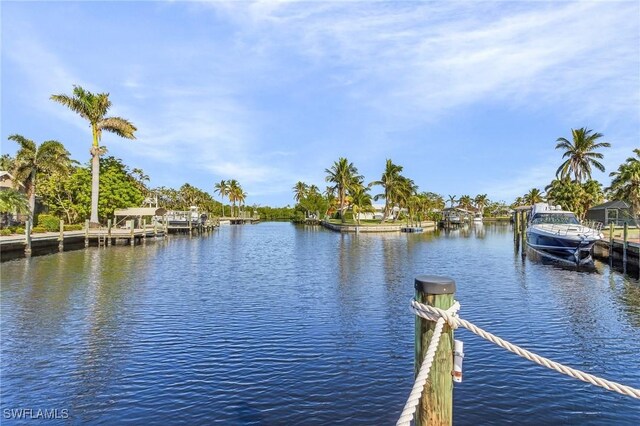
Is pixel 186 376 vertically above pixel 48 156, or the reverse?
pixel 48 156

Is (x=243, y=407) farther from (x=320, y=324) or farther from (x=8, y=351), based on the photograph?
(x=8, y=351)

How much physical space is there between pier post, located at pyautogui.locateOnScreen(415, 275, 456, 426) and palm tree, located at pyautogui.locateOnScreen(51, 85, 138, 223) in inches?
2051

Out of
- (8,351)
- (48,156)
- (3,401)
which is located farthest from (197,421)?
(48,156)

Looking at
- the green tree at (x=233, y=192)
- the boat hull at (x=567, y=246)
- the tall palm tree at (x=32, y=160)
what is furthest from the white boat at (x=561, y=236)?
the green tree at (x=233, y=192)

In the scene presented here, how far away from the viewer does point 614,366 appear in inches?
418

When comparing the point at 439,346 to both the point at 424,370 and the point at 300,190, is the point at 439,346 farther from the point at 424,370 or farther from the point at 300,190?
the point at 300,190

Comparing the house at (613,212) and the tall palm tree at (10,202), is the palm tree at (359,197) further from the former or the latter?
the tall palm tree at (10,202)

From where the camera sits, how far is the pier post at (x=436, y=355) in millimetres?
3770

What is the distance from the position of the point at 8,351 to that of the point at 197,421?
6796mm

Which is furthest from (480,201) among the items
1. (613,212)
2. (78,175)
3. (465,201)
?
(78,175)

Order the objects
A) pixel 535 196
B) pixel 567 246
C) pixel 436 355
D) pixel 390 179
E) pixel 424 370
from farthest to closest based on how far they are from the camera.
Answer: pixel 535 196, pixel 390 179, pixel 567 246, pixel 436 355, pixel 424 370

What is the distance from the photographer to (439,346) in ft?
12.7

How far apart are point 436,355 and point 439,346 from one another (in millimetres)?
83

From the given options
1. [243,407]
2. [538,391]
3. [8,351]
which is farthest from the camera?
[8,351]
